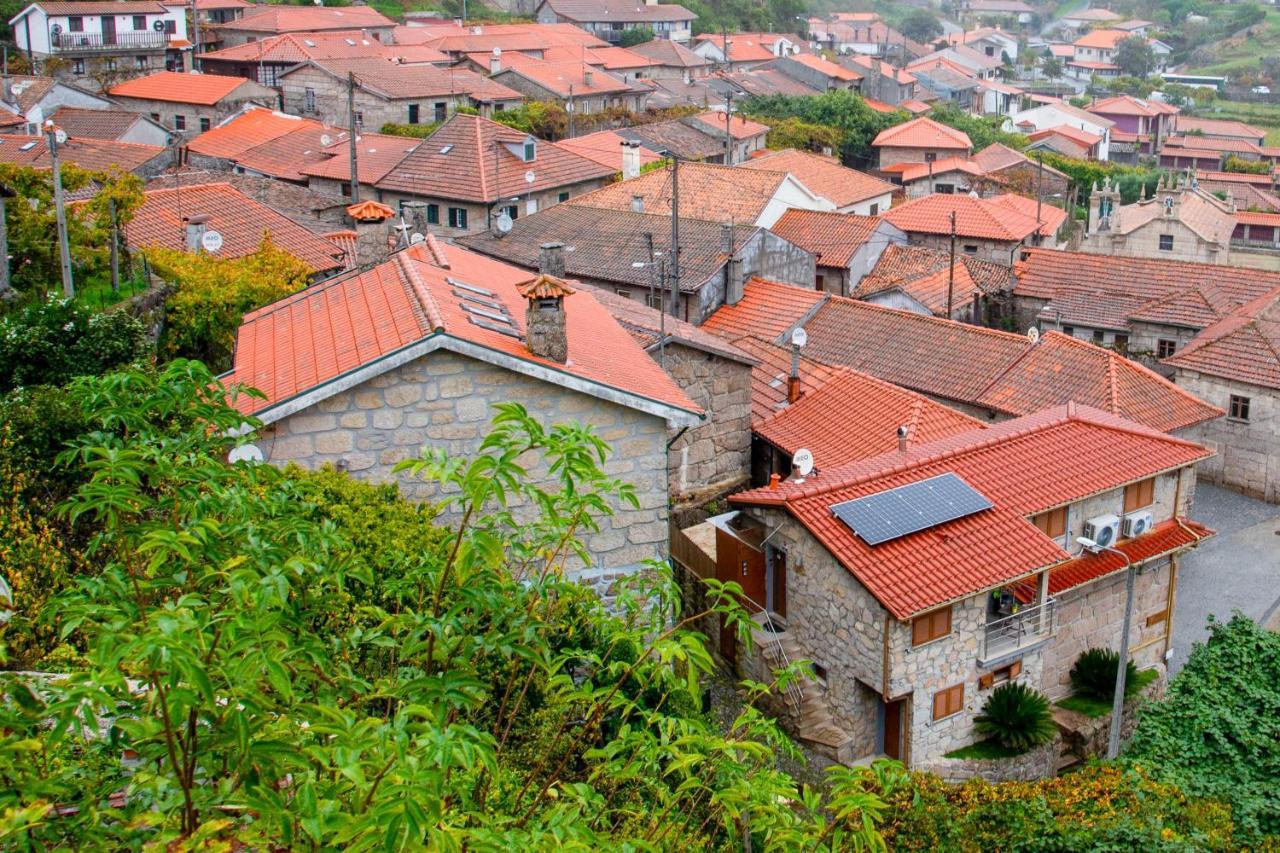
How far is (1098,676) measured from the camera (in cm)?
1886

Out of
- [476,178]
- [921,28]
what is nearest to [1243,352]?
[476,178]

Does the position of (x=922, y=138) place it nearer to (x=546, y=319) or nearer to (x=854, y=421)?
(x=854, y=421)

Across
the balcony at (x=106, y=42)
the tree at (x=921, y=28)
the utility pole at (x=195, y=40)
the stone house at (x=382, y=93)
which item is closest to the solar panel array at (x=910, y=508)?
the stone house at (x=382, y=93)

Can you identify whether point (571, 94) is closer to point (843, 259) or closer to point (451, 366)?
point (843, 259)

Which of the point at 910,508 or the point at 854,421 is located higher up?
the point at 910,508

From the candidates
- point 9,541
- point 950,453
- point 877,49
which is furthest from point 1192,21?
point 9,541

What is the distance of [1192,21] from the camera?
160 metres

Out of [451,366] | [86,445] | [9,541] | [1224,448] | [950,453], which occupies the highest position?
[86,445]

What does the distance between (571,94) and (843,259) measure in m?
31.4

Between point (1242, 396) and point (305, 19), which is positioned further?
point (305, 19)

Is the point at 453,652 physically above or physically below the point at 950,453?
above

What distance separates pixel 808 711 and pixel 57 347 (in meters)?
11.1

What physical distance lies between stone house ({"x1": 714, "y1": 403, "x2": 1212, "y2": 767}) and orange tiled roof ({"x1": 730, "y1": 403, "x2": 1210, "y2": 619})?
0.08 ft

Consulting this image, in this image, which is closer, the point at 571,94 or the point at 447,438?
the point at 447,438
